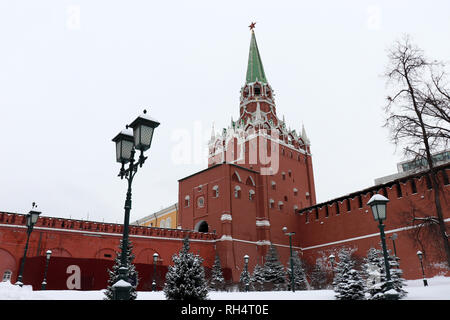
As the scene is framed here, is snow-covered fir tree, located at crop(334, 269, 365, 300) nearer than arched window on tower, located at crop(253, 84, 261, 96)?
Yes

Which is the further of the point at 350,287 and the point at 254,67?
the point at 254,67

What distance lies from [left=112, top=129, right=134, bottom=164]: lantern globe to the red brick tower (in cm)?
2573

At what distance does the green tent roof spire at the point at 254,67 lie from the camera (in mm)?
48719

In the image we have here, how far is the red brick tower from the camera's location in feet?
114

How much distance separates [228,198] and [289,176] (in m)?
11.2

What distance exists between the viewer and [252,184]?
38.3 meters

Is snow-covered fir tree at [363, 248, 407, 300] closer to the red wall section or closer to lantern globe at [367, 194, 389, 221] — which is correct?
lantern globe at [367, 194, 389, 221]

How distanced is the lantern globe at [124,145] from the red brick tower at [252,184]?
84.4ft

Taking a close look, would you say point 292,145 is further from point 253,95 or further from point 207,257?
point 207,257

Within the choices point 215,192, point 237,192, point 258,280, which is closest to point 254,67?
point 237,192

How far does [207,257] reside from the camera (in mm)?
32719

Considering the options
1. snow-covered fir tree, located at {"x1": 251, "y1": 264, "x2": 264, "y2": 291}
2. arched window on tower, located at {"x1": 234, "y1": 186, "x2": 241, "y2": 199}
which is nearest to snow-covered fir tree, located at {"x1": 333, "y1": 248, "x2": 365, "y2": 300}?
snow-covered fir tree, located at {"x1": 251, "y1": 264, "x2": 264, "y2": 291}

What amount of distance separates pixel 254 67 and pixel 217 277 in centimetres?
3046

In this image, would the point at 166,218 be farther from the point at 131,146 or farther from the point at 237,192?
the point at 131,146
